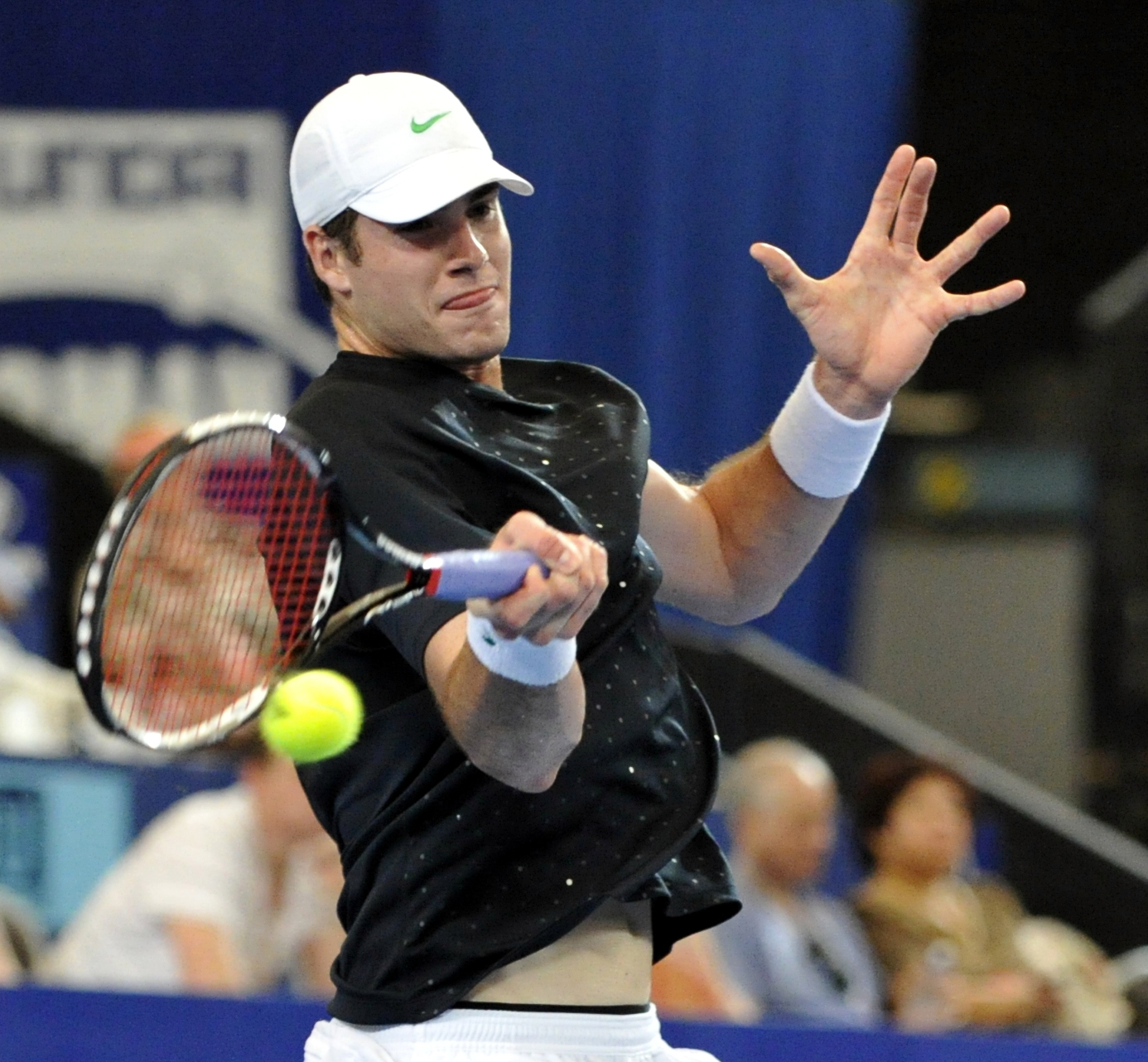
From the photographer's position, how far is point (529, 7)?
702cm

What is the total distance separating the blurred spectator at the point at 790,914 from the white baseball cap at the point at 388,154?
2.63 meters

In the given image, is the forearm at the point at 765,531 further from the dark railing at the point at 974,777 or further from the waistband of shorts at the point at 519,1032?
the dark railing at the point at 974,777

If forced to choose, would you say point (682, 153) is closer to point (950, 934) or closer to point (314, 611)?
point (950, 934)

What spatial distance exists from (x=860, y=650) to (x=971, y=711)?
1568 millimetres

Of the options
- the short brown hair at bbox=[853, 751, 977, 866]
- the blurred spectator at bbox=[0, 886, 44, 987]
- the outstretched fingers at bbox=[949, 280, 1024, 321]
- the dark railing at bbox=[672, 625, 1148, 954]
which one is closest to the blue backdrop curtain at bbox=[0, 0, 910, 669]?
the dark railing at bbox=[672, 625, 1148, 954]

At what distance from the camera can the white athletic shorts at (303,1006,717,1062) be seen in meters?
1.88

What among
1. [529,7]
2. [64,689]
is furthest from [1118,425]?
[64,689]

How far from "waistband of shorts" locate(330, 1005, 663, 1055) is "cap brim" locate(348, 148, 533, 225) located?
74 cm

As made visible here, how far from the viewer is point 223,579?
2023 millimetres

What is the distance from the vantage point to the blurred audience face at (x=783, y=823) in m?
4.53

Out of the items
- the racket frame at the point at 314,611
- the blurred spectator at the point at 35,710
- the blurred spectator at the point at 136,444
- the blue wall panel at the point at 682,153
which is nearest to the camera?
the racket frame at the point at 314,611

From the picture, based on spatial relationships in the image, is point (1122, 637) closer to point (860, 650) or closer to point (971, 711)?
point (860, 650)

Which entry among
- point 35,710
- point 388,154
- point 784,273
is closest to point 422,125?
point 388,154

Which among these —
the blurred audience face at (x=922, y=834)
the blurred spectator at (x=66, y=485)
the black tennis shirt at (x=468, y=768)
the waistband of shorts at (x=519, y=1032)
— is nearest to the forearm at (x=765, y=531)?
the black tennis shirt at (x=468, y=768)
